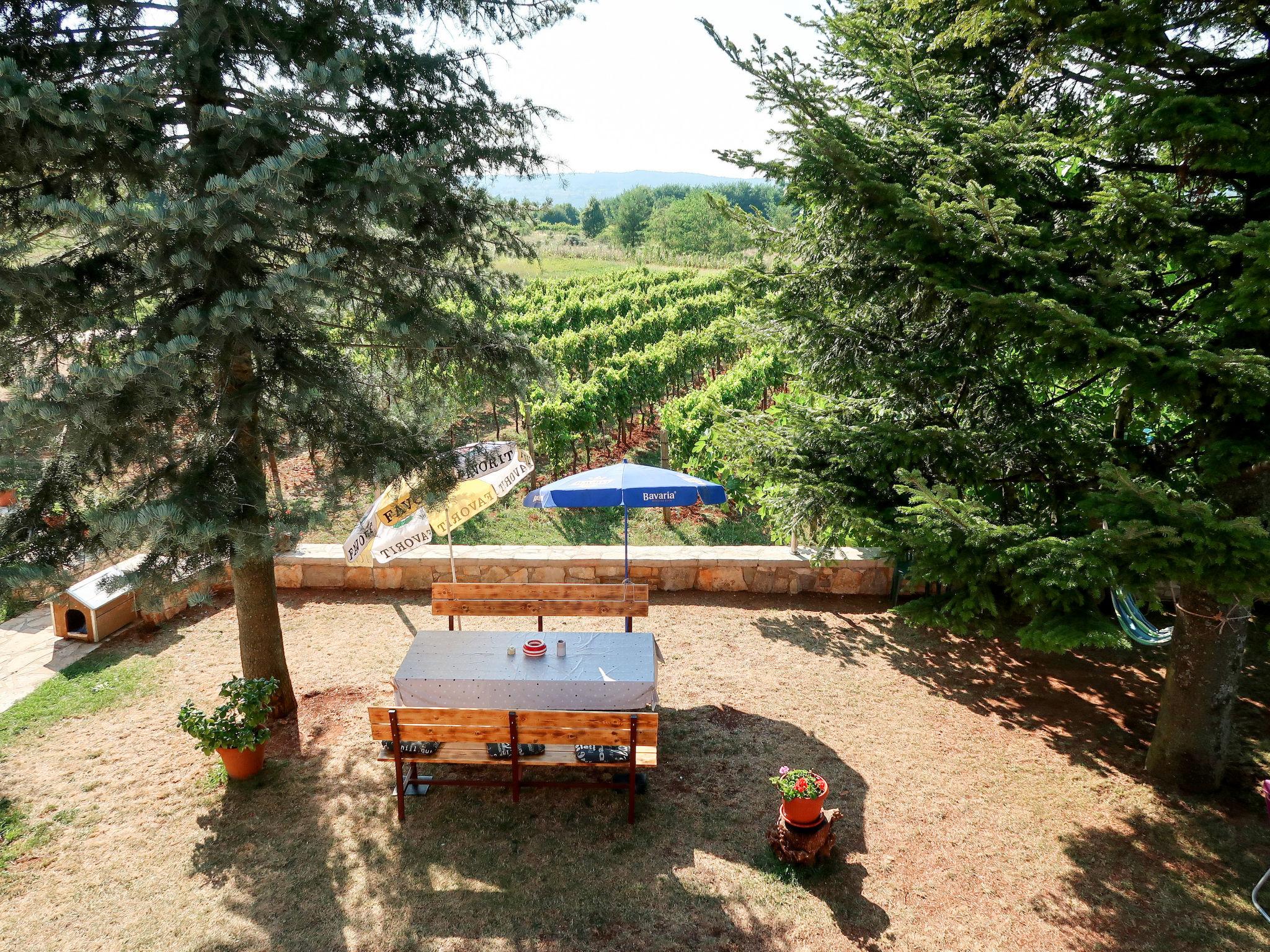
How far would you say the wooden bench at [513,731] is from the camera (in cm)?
495

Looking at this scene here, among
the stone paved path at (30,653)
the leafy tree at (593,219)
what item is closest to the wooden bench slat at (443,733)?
the stone paved path at (30,653)

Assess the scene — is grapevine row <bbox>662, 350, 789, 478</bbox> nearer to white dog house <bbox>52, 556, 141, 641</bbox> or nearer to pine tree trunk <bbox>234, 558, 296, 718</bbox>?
pine tree trunk <bbox>234, 558, 296, 718</bbox>

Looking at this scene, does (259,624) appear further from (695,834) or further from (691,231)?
(691,231)

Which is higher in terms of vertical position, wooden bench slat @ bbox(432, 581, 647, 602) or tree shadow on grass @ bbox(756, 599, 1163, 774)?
wooden bench slat @ bbox(432, 581, 647, 602)

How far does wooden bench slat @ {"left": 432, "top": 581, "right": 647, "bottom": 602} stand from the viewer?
21.8 ft

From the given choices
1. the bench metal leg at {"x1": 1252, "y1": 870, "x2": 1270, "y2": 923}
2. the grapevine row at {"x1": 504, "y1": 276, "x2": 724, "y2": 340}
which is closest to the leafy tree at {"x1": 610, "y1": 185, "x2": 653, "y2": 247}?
the grapevine row at {"x1": 504, "y1": 276, "x2": 724, "y2": 340}

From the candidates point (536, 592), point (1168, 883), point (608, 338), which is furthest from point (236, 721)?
point (608, 338)

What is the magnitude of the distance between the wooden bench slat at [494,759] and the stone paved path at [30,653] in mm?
3918

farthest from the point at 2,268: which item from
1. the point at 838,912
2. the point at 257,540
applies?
the point at 838,912

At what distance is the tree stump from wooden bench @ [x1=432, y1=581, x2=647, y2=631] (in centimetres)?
222

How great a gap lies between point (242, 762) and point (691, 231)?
8285 cm

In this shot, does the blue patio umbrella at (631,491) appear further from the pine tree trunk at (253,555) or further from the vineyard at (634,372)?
the pine tree trunk at (253,555)

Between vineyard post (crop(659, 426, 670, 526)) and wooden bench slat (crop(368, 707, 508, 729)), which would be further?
vineyard post (crop(659, 426, 670, 526))

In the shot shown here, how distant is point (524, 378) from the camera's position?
5.90 m
